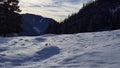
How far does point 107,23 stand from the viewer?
124m

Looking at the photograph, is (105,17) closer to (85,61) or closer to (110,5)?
(110,5)

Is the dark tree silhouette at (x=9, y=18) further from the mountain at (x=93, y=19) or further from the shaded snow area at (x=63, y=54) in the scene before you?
the mountain at (x=93, y=19)

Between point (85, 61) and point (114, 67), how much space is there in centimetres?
127

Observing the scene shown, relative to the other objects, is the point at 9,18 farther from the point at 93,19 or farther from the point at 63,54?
the point at 93,19

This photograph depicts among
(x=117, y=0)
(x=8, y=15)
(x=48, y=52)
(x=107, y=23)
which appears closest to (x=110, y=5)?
(x=117, y=0)

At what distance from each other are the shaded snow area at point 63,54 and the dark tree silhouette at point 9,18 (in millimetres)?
26851

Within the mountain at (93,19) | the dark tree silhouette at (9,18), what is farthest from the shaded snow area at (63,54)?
the mountain at (93,19)

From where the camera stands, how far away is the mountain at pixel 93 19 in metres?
115

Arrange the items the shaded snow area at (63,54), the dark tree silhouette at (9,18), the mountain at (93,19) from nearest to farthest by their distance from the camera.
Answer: the shaded snow area at (63,54)
the dark tree silhouette at (9,18)
the mountain at (93,19)

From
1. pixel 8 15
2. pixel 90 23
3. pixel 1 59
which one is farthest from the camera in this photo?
pixel 90 23

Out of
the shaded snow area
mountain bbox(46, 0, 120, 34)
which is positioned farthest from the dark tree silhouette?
mountain bbox(46, 0, 120, 34)

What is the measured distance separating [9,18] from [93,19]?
88507 mm

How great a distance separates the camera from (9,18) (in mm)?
44438

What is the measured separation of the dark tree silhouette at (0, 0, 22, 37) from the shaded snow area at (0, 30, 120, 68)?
2685 centimetres
